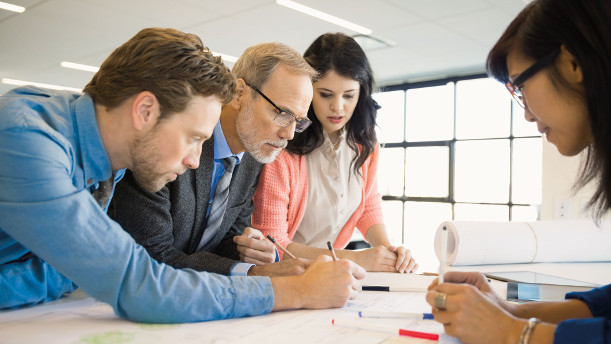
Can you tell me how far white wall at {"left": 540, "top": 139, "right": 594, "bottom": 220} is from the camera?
295 centimetres

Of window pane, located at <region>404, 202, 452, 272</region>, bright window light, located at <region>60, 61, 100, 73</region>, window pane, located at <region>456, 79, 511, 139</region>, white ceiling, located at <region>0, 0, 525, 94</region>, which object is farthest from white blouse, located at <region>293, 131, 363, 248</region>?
bright window light, located at <region>60, 61, 100, 73</region>

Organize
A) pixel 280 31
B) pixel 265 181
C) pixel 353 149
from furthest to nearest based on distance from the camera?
pixel 280 31 → pixel 353 149 → pixel 265 181

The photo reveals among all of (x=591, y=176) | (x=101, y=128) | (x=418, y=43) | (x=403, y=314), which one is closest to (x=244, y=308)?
(x=403, y=314)

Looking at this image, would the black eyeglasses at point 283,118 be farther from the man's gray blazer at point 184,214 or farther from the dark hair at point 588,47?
the dark hair at point 588,47

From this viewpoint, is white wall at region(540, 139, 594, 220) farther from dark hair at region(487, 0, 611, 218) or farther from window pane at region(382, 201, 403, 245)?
window pane at region(382, 201, 403, 245)

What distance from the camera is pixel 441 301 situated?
1082 millimetres

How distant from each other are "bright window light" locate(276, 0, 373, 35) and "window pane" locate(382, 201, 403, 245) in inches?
137

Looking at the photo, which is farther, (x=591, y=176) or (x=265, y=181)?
(x=265, y=181)

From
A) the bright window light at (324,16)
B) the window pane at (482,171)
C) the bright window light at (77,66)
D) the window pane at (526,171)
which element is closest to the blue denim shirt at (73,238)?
the bright window light at (324,16)

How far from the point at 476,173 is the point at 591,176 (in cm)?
675

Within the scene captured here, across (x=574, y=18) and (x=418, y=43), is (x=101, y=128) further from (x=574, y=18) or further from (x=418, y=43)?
(x=418, y=43)

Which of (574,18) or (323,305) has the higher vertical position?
(574,18)

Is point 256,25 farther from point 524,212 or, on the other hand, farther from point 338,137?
point 524,212

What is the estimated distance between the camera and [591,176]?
44.8 inches
